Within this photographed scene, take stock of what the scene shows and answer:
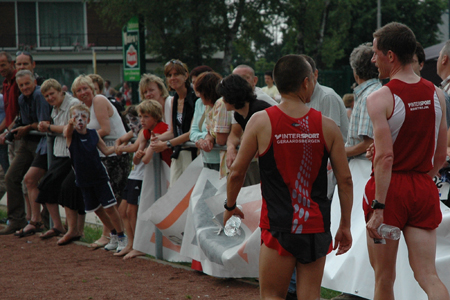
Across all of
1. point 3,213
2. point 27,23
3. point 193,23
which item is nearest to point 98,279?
point 3,213

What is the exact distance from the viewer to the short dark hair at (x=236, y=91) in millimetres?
4578

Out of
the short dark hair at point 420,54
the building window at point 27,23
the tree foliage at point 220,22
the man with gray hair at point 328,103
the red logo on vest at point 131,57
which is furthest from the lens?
the building window at point 27,23

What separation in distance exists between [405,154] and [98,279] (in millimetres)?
3546

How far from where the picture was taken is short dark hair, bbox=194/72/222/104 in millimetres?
5598

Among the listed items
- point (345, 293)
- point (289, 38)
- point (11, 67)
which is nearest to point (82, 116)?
point (11, 67)

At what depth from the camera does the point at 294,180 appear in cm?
314

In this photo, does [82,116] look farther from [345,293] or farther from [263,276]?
[263,276]

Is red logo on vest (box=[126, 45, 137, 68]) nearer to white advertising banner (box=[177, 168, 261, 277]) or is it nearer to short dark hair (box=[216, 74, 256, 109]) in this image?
white advertising banner (box=[177, 168, 261, 277])

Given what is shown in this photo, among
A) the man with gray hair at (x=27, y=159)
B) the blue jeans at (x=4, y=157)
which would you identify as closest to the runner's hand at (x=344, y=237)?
the man with gray hair at (x=27, y=159)

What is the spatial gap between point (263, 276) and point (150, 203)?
11.3 feet

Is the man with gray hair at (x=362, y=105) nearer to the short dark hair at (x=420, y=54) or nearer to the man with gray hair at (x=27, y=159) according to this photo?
the short dark hair at (x=420, y=54)

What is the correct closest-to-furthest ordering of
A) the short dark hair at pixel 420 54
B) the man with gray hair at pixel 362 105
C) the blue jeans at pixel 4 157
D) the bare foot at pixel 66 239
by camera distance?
1. the short dark hair at pixel 420 54
2. the man with gray hair at pixel 362 105
3. the bare foot at pixel 66 239
4. the blue jeans at pixel 4 157

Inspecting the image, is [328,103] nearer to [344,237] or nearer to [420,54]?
[420,54]

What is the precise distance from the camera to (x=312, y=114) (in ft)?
10.5
